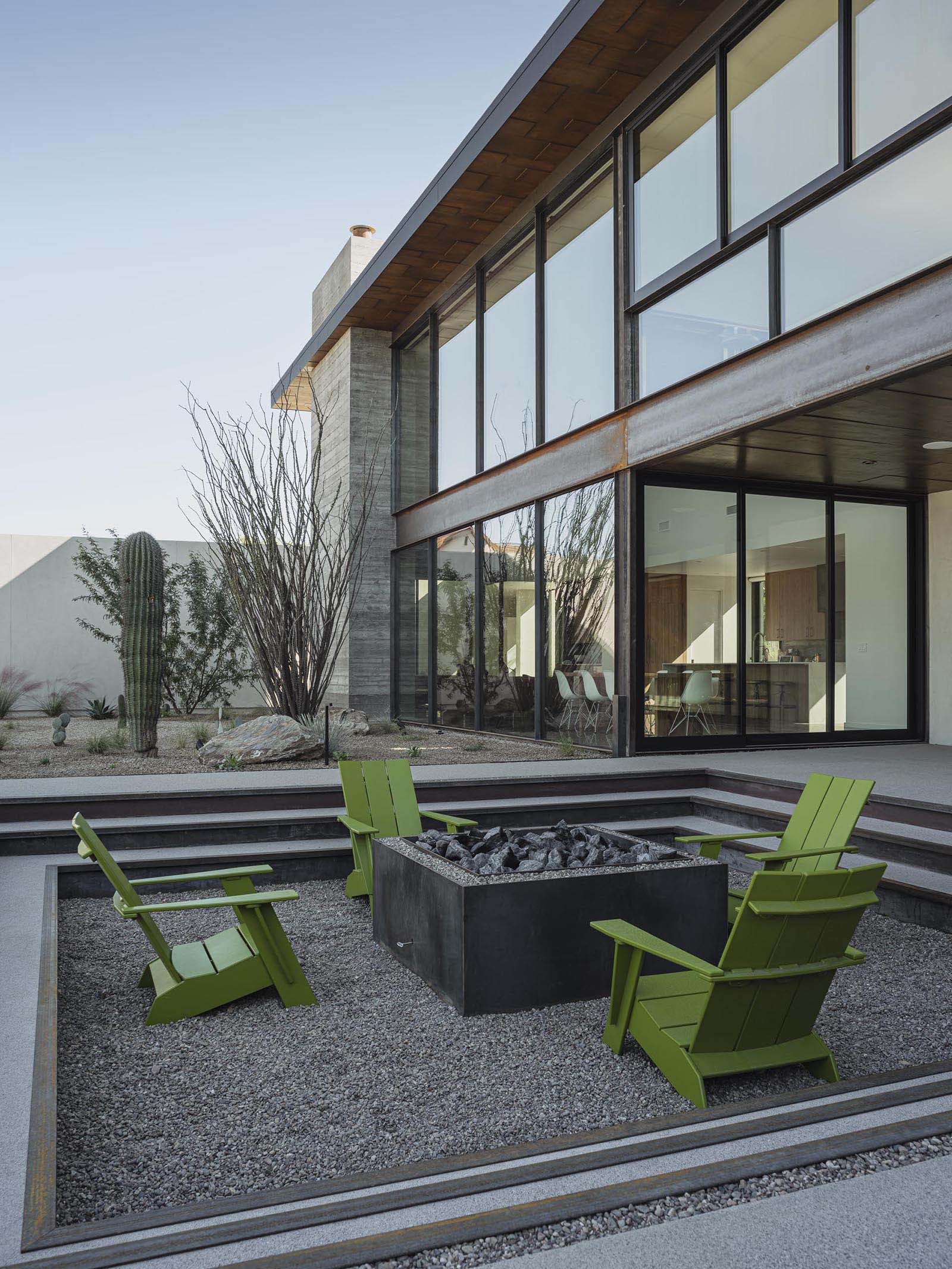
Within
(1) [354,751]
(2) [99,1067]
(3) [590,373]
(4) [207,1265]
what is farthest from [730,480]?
(4) [207,1265]

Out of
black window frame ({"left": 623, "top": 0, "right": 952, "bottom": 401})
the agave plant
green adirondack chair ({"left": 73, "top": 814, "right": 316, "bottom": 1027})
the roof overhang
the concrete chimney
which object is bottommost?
green adirondack chair ({"left": 73, "top": 814, "right": 316, "bottom": 1027})

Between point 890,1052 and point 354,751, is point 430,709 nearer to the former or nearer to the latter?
point 354,751

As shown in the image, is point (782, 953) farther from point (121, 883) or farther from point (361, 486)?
point (361, 486)

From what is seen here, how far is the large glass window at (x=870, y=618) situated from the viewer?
30.3ft

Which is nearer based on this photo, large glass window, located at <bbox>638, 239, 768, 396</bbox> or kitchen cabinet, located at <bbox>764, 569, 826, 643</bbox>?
large glass window, located at <bbox>638, 239, 768, 396</bbox>

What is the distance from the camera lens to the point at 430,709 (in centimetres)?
1244

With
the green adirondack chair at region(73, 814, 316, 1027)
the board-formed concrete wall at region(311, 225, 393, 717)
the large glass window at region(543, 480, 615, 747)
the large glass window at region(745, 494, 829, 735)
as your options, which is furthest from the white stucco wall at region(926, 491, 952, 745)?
the green adirondack chair at region(73, 814, 316, 1027)

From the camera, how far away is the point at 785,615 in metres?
8.93

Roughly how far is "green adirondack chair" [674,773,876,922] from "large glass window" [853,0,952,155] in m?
4.05

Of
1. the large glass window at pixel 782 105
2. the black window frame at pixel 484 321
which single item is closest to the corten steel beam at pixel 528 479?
the black window frame at pixel 484 321

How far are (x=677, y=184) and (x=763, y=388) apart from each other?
240 centimetres

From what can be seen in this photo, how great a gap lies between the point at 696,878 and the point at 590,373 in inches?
242

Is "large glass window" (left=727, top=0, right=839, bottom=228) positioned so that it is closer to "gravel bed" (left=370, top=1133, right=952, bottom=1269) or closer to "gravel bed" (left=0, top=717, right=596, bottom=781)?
"gravel bed" (left=0, top=717, right=596, bottom=781)

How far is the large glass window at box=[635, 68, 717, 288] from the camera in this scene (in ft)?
24.5
